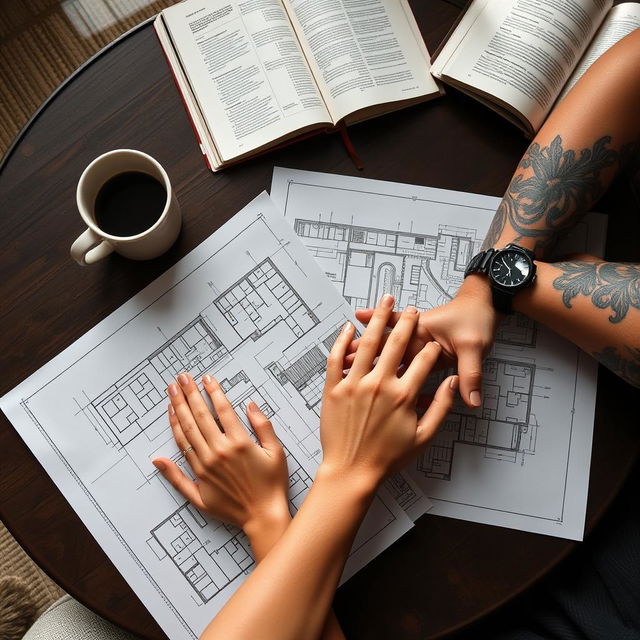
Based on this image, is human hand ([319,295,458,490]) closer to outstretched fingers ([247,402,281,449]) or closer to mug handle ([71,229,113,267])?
outstretched fingers ([247,402,281,449])

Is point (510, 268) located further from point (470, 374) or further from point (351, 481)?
point (351, 481)

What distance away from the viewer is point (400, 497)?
0.75m

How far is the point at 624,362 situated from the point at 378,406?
0.95 feet

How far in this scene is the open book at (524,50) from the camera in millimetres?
775

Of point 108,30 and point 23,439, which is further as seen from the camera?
point 108,30

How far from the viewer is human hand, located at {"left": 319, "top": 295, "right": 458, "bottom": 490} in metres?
0.71

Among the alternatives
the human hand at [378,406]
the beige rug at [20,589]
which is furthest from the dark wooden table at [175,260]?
the beige rug at [20,589]

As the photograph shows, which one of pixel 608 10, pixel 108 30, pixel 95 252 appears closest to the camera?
pixel 95 252

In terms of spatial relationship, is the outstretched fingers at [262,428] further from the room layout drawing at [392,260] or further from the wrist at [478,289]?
the wrist at [478,289]

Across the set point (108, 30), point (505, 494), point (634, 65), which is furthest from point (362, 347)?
point (108, 30)

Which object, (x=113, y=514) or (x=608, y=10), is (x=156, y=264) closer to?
(x=113, y=514)

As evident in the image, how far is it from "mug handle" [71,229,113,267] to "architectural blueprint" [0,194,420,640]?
0.27 feet

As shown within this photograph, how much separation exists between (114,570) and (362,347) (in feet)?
1.30

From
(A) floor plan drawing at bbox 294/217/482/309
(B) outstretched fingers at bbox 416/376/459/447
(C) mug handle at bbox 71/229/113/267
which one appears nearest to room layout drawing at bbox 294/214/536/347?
(A) floor plan drawing at bbox 294/217/482/309
